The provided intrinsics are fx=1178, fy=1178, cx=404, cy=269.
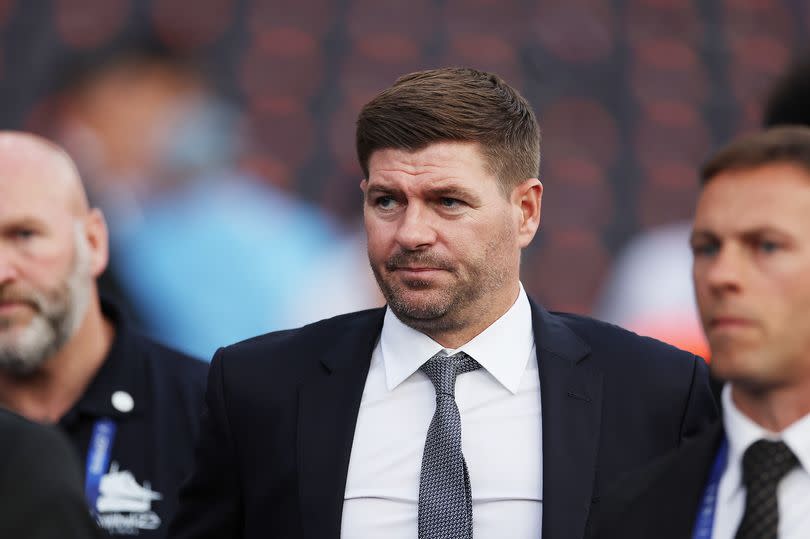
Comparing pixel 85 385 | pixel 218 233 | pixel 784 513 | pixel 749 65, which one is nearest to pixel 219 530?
pixel 85 385

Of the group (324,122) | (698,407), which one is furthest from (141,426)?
(324,122)

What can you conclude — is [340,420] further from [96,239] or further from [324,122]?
[324,122]

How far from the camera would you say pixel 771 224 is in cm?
158

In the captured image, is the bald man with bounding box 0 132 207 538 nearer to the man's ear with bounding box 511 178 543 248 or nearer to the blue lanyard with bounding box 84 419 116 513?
the blue lanyard with bounding box 84 419 116 513

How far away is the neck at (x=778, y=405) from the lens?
1.61m

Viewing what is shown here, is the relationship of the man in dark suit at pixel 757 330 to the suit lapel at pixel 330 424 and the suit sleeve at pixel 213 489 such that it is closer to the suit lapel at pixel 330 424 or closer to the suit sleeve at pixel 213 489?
the suit lapel at pixel 330 424

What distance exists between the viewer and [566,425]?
2365 millimetres

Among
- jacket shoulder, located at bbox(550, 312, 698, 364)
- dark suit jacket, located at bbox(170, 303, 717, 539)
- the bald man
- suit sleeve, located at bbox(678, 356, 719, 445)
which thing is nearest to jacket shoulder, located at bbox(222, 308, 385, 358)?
dark suit jacket, located at bbox(170, 303, 717, 539)

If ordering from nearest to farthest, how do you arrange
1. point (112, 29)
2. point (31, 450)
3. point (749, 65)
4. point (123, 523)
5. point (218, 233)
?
point (31, 450) → point (123, 523) → point (218, 233) → point (112, 29) → point (749, 65)

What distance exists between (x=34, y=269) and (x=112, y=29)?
425 centimetres

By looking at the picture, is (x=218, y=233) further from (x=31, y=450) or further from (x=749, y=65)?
(x=31, y=450)

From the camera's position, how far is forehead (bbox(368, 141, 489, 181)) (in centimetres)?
246

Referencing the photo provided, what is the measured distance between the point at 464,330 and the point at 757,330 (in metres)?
0.99

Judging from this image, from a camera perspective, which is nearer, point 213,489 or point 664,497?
point 664,497
